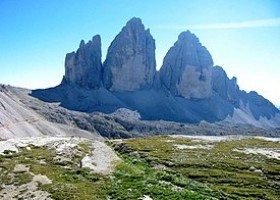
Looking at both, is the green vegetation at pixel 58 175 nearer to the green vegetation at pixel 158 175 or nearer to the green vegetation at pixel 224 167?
the green vegetation at pixel 158 175

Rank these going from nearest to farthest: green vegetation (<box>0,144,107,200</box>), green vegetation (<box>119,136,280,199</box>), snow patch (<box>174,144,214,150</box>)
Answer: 1. green vegetation (<box>0,144,107,200</box>)
2. green vegetation (<box>119,136,280,199</box>)
3. snow patch (<box>174,144,214,150</box>)

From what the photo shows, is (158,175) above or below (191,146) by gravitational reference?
below

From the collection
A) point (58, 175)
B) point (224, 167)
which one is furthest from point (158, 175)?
point (58, 175)

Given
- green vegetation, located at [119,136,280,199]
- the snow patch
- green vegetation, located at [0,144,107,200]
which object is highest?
the snow patch

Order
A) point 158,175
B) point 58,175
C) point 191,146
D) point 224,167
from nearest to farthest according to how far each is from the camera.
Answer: point 58,175, point 158,175, point 224,167, point 191,146

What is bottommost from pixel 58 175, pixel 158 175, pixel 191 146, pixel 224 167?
pixel 58 175

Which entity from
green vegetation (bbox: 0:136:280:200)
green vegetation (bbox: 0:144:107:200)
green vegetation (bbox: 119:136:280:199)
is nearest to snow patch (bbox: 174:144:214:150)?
→ green vegetation (bbox: 119:136:280:199)

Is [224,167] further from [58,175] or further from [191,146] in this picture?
[58,175]

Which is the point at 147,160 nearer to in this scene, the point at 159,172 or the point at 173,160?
the point at 173,160

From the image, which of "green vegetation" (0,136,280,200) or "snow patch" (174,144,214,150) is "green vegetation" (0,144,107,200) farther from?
"snow patch" (174,144,214,150)

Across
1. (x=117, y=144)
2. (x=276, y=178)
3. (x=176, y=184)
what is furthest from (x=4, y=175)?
(x=117, y=144)

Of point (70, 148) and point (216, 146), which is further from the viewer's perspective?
point (216, 146)

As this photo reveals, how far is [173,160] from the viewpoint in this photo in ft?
228

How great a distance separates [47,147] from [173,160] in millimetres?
27741
